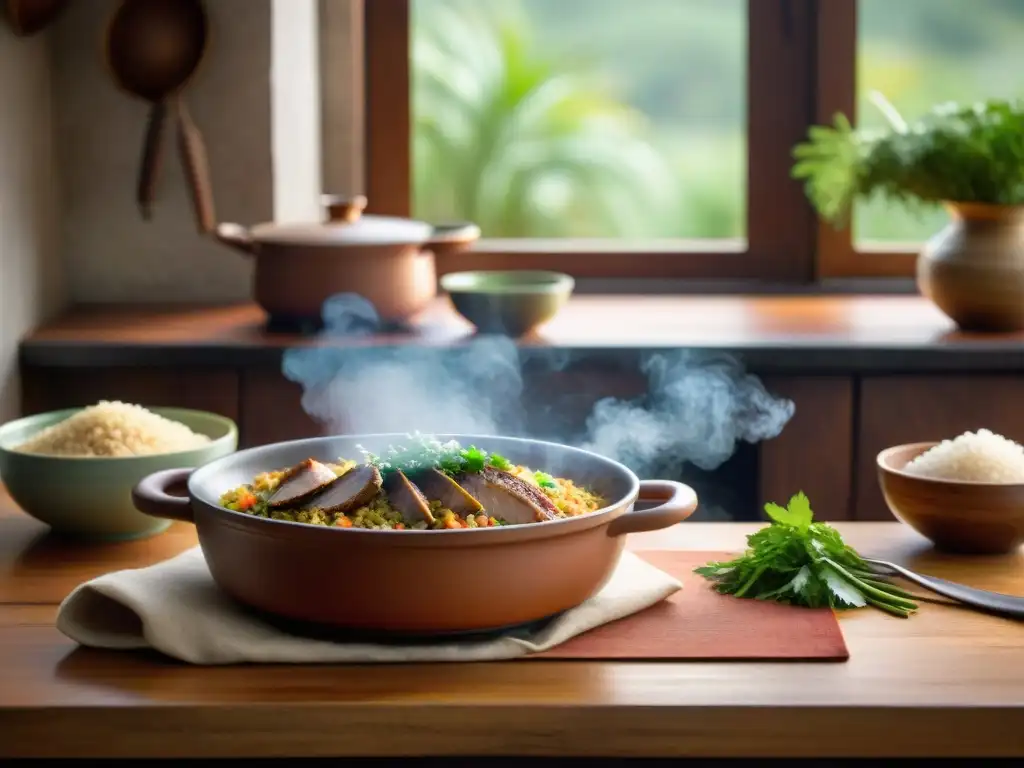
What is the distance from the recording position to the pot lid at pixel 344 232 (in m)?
2.52

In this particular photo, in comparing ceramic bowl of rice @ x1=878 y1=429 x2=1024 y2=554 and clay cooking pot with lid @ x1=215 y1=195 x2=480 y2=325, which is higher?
clay cooking pot with lid @ x1=215 y1=195 x2=480 y2=325

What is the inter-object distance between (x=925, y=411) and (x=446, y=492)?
4.70 feet

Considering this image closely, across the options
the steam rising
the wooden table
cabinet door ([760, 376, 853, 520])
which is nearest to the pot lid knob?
the steam rising

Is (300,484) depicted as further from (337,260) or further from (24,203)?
(24,203)

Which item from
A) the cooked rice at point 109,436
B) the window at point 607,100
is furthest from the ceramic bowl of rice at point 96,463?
the window at point 607,100

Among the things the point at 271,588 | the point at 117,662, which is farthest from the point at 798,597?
the point at 117,662

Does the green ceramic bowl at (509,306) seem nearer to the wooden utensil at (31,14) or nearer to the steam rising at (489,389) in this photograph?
the steam rising at (489,389)

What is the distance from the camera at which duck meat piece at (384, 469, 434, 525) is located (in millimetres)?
1185

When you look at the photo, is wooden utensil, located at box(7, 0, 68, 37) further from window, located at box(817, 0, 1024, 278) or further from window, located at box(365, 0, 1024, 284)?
window, located at box(817, 0, 1024, 278)

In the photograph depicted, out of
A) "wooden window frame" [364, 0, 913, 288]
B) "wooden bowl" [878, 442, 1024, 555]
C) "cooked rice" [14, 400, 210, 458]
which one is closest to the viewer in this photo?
"wooden bowl" [878, 442, 1024, 555]

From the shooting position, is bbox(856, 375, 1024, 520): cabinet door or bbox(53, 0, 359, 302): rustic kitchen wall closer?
bbox(856, 375, 1024, 520): cabinet door

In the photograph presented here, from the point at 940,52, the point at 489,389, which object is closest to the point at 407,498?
the point at 489,389

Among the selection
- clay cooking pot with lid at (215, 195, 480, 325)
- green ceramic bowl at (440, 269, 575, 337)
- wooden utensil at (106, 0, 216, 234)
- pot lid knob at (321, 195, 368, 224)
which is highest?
wooden utensil at (106, 0, 216, 234)

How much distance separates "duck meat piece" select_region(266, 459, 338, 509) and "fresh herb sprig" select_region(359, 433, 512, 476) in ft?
0.14
